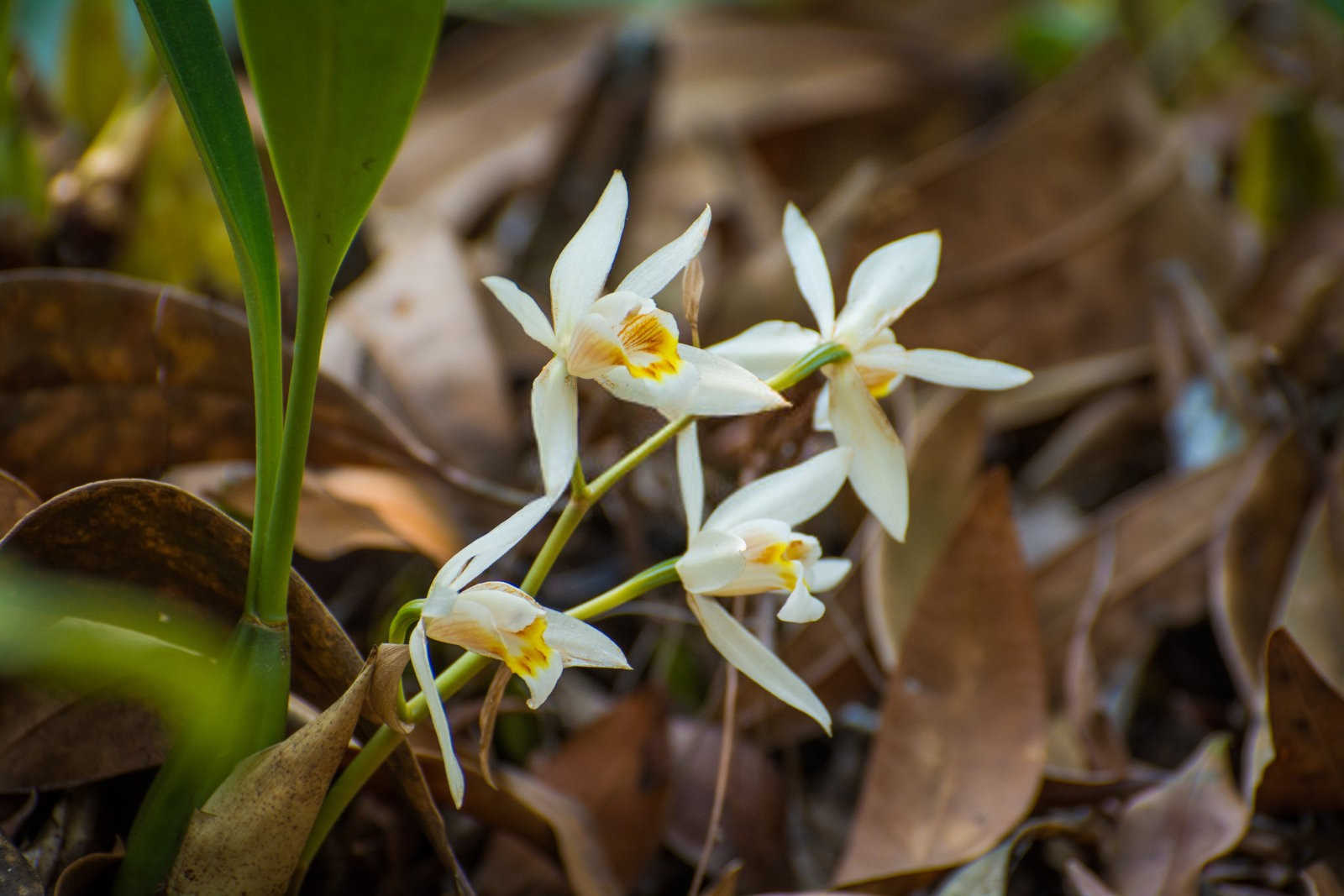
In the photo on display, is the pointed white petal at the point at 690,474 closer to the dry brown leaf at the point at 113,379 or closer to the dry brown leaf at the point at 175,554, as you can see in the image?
the dry brown leaf at the point at 175,554

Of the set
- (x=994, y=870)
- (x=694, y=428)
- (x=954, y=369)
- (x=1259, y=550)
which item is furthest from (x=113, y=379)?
(x=1259, y=550)

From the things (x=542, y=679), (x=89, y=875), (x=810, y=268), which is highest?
(x=810, y=268)

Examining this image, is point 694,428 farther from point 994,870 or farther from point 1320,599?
point 1320,599

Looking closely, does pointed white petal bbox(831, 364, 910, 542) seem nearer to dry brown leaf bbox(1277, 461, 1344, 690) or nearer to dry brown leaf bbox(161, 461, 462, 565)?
dry brown leaf bbox(161, 461, 462, 565)

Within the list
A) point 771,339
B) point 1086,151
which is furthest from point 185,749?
point 1086,151

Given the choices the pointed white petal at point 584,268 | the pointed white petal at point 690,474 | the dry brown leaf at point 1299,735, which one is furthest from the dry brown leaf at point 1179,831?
the pointed white petal at point 584,268

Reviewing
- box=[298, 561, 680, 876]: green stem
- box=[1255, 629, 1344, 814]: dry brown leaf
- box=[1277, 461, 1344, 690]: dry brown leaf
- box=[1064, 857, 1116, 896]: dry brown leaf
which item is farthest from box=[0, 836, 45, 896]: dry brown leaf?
box=[1277, 461, 1344, 690]: dry brown leaf
